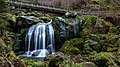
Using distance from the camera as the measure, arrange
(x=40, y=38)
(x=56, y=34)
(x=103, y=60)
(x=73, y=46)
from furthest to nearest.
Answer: (x=56, y=34)
(x=40, y=38)
(x=73, y=46)
(x=103, y=60)

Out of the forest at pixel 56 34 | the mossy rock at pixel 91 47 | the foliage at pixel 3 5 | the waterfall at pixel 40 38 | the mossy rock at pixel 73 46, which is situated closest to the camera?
the mossy rock at pixel 91 47

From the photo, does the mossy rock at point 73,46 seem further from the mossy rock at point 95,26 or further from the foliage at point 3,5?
the foliage at point 3,5

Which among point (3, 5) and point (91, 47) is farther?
point (3, 5)

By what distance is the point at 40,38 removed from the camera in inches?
790

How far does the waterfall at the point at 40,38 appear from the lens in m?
19.6

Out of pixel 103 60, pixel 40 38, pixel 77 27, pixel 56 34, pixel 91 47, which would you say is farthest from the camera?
pixel 77 27

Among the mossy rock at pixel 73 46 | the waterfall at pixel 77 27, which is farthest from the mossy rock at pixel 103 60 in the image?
the waterfall at pixel 77 27

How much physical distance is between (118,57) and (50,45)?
770 centimetres

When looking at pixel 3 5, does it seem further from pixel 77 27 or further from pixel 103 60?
pixel 103 60

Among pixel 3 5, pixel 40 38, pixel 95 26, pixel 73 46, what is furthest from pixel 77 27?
pixel 3 5

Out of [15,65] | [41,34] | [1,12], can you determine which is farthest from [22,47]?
[15,65]

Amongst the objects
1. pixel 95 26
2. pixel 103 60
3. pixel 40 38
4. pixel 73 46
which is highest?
pixel 95 26

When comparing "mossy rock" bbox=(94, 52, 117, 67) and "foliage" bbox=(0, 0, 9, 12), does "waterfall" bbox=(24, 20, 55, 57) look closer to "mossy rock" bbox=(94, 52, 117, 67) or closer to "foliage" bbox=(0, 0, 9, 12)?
"foliage" bbox=(0, 0, 9, 12)

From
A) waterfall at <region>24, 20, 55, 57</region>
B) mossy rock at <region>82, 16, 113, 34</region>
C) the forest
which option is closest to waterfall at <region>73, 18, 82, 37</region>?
the forest
